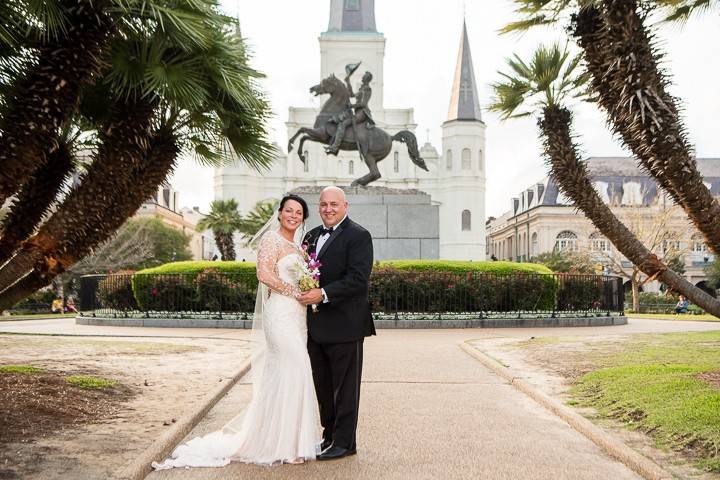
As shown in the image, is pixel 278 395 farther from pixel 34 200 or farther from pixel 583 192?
pixel 583 192

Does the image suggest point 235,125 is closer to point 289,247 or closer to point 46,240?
point 46,240

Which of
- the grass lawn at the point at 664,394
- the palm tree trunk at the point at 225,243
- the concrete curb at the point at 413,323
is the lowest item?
the grass lawn at the point at 664,394

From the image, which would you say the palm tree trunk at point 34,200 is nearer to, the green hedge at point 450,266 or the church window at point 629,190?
the green hedge at point 450,266

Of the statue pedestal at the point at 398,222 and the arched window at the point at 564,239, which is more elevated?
the arched window at the point at 564,239

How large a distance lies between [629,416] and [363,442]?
8.20ft

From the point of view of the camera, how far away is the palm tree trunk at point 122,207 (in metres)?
7.71

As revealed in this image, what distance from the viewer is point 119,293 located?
69.5 feet

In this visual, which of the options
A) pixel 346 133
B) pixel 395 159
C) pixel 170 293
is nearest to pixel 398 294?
pixel 346 133

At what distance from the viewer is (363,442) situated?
20.6 ft

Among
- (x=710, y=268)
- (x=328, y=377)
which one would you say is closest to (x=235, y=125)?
(x=328, y=377)

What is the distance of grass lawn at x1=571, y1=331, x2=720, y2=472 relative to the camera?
5.89 metres

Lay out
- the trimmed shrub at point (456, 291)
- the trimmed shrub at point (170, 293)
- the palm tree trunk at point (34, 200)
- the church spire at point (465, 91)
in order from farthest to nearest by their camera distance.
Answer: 1. the church spire at point (465, 91)
2. the trimmed shrub at point (170, 293)
3. the trimmed shrub at point (456, 291)
4. the palm tree trunk at point (34, 200)

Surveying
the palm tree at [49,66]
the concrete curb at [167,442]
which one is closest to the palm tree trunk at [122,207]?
the palm tree at [49,66]

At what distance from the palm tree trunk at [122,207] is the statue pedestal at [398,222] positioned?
1366 cm
